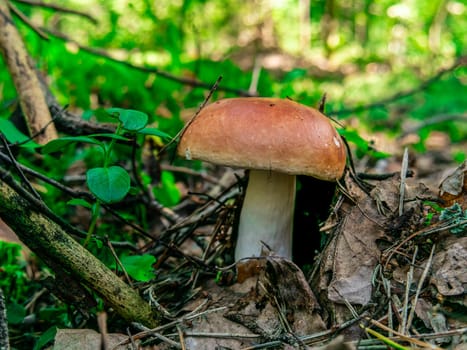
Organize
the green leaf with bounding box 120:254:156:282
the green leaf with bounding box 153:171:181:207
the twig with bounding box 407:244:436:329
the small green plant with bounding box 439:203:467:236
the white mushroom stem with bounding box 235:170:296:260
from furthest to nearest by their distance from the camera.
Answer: the green leaf with bounding box 153:171:181:207 < the white mushroom stem with bounding box 235:170:296:260 < the green leaf with bounding box 120:254:156:282 < the small green plant with bounding box 439:203:467:236 < the twig with bounding box 407:244:436:329

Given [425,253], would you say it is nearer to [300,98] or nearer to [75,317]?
[75,317]

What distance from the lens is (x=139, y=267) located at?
1981 millimetres

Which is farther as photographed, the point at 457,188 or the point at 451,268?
the point at 457,188

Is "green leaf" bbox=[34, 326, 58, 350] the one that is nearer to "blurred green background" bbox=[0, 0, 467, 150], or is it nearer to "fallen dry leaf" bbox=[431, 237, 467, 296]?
"fallen dry leaf" bbox=[431, 237, 467, 296]

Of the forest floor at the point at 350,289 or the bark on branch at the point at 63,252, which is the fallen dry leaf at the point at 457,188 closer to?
the forest floor at the point at 350,289

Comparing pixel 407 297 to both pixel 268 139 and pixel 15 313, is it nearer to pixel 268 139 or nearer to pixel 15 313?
pixel 268 139

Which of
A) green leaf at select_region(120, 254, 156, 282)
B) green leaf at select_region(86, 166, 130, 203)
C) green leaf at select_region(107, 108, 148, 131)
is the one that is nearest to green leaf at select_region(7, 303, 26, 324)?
green leaf at select_region(120, 254, 156, 282)

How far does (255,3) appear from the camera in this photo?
15.3 m

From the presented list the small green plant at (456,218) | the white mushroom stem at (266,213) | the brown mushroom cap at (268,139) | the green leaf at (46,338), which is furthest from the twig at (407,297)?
the green leaf at (46,338)

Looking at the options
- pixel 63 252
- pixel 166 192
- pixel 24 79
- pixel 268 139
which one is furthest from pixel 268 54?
pixel 63 252

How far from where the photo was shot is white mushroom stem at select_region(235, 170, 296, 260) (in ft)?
7.73

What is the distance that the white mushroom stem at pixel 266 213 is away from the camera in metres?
2.36

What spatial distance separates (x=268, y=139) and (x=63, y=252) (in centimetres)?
95

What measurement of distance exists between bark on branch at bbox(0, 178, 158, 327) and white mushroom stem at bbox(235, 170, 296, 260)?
2.46 ft
